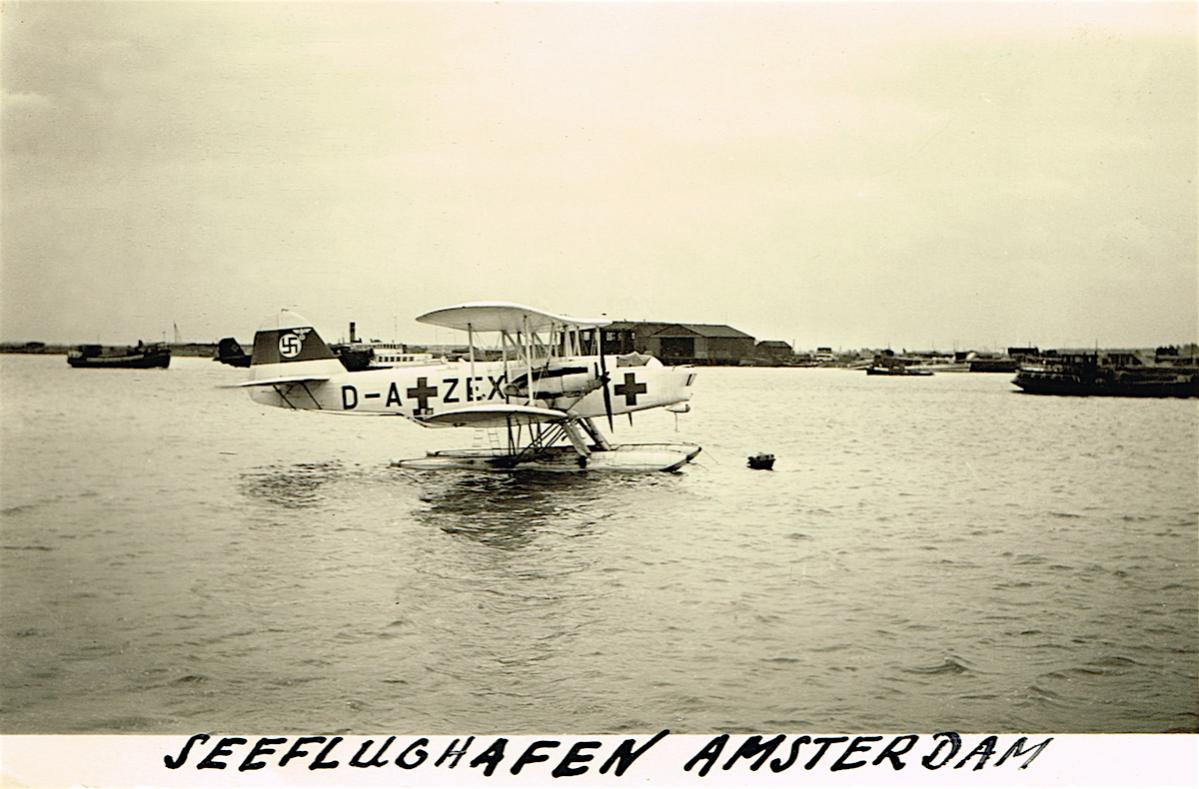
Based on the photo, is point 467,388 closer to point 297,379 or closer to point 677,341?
point 297,379

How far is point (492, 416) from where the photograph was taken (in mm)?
10734

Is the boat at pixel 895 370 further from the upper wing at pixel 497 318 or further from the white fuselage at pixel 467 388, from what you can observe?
the upper wing at pixel 497 318

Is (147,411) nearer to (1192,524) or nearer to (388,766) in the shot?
(388,766)

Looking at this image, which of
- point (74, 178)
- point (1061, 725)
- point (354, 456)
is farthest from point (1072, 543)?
point (354, 456)

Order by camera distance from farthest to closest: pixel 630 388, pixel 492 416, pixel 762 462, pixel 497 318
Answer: pixel 762 462
pixel 630 388
pixel 492 416
pixel 497 318

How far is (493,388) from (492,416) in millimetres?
731

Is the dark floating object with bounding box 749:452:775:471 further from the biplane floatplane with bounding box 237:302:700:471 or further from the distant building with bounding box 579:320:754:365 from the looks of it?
the distant building with bounding box 579:320:754:365

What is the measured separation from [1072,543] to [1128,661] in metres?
3.23

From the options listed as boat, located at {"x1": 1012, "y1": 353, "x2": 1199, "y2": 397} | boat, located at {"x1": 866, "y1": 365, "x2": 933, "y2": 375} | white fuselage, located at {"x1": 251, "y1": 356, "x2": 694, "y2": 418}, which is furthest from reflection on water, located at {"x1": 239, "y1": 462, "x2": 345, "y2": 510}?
boat, located at {"x1": 866, "y1": 365, "x2": 933, "y2": 375}

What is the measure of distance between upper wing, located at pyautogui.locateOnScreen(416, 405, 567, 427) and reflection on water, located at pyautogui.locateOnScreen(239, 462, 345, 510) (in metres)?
1.59

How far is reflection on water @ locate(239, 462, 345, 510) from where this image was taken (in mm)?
9625

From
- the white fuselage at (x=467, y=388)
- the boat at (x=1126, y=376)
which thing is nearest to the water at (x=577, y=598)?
the boat at (x=1126, y=376)

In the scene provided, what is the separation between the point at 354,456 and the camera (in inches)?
532

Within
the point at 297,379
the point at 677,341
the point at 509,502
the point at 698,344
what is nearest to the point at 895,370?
the point at 698,344
